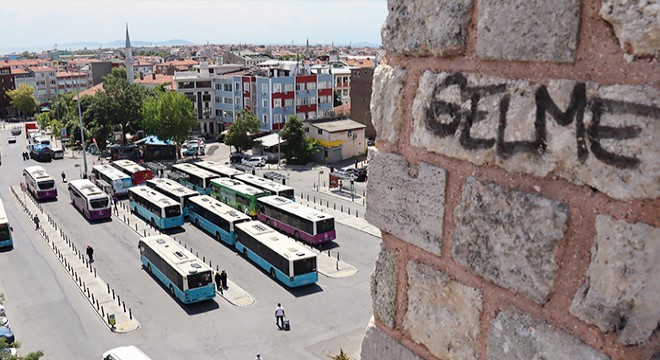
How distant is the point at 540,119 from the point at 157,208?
3099 centimetres

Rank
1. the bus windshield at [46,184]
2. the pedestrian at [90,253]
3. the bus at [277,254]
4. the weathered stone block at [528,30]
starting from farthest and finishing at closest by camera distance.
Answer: the bus windshield at [46,184] → the pedestrian at [90,253] → the bus at [277,254] → the weathered stone block at [528,30]

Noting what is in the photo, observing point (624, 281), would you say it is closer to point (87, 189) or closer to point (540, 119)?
point (540, 119)

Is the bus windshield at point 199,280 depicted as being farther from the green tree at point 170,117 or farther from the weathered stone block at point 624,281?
the green tree at point 170,117

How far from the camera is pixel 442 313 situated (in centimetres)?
245

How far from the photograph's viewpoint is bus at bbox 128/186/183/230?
101ft

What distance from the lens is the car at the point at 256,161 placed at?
47.6m

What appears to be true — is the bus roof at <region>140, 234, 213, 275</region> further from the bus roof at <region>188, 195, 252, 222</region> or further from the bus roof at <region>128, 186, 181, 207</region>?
the bus roof at <region>128, 186, 181, 207</region>

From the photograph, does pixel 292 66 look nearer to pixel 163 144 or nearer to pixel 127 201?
pixel 163 144

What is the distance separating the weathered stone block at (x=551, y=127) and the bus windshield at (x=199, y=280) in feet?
64.6

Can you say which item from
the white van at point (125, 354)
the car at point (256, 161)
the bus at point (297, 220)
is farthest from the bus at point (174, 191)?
the white van at point (125, 354)

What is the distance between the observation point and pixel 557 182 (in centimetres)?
191

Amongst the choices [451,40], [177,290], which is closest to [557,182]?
[451,40]

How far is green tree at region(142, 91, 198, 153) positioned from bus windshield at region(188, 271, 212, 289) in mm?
30547

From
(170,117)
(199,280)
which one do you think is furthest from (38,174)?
(199,280)
